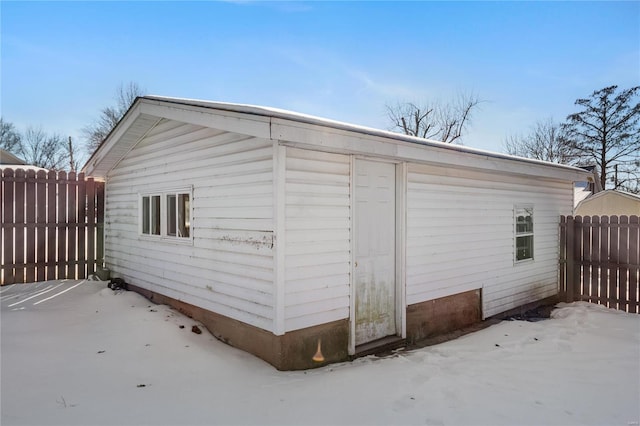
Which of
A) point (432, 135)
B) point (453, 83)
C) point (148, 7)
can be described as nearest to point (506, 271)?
point (148, 7)

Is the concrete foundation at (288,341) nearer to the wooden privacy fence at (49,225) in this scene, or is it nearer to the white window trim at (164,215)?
the white window trim at (164,215)

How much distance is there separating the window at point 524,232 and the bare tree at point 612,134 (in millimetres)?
24592

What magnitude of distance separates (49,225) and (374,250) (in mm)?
6800

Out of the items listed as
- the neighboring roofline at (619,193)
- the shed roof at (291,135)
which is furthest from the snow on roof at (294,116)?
the neighboring roofline at (619,193)

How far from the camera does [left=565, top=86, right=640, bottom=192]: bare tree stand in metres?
26.5

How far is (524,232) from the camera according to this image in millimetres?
7824

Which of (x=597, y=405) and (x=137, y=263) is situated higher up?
(x=137, y=263)

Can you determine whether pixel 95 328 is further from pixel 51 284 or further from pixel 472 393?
pixel 472 393

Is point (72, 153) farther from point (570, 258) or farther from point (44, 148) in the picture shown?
point (570, 258)

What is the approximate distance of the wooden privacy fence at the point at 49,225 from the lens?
7.25 m

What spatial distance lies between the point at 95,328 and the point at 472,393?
4857 mm

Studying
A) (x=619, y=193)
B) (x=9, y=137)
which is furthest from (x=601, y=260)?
(x=9, y=137)

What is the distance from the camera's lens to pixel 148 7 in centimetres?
711

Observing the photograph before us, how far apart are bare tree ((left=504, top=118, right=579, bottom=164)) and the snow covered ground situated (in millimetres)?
29352
